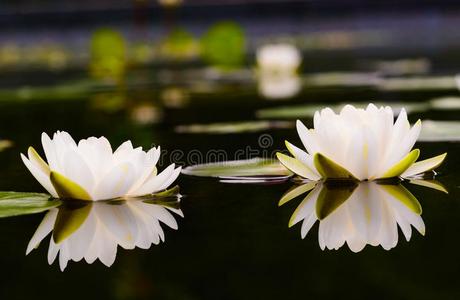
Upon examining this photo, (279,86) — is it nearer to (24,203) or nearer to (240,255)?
(24,203)

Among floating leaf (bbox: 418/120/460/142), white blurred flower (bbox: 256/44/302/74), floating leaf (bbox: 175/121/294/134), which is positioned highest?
white blurred flower (bbox: 256/44/302/74)

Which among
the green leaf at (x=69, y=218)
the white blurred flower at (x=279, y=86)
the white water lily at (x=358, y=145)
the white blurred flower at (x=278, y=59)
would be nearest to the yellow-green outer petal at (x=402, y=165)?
the white water lily at (x=358, y=145)

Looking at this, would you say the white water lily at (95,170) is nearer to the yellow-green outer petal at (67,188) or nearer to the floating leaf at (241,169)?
the yellow-green outer petal at (67,188)

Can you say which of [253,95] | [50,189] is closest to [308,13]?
[253,95]

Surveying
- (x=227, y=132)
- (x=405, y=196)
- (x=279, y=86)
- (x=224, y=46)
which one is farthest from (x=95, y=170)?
(x=224, y=46)

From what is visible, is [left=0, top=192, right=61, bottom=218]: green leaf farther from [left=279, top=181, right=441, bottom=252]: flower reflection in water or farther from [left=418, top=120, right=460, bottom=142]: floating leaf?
[left=418, top=120, right=460, bottom=142]: floating leaf

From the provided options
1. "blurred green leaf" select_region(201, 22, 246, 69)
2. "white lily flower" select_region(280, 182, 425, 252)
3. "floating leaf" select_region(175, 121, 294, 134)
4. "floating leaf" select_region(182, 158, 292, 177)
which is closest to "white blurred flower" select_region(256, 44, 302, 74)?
"blurred green leaf" select_region(201, 22, 246, 69)
